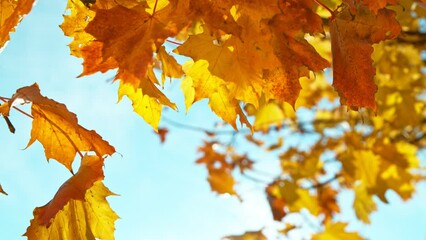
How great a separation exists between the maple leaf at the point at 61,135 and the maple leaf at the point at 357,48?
0.59 m

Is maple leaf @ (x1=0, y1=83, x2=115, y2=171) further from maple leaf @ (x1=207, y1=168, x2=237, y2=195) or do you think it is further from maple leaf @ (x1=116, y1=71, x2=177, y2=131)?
maple leaf @ (x1=207, y1=168, x2=237, y2=195)

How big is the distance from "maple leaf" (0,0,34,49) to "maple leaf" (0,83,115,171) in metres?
0.17

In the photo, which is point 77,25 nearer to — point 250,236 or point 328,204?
point 250,236

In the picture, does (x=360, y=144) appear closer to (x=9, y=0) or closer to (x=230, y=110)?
(x=230, y=110)

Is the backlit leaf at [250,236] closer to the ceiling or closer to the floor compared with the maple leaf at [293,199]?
closer to the floor

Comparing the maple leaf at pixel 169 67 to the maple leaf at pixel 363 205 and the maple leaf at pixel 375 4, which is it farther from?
the maple leaf at pixel 363 205

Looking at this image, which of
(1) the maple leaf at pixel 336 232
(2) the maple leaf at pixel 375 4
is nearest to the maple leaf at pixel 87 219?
(2) the maple leaf at pixel 375 4

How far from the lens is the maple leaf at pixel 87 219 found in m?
1.34

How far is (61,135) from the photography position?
1.34 metres

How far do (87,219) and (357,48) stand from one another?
0.82 meters

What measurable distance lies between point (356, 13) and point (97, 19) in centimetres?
63

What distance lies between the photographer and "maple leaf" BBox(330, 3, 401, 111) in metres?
1.23

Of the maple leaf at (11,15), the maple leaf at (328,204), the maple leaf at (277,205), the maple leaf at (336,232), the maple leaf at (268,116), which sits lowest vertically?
the maple leaf at (11,15)

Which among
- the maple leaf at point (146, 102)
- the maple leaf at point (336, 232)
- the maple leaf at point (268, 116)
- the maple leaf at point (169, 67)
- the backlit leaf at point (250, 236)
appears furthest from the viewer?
the maple leaf at point (268, 116)
